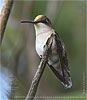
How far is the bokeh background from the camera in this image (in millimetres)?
2826

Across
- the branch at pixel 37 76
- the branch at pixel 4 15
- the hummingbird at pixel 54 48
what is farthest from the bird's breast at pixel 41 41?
the branch at pixel 4 15

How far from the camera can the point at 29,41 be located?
124 inches

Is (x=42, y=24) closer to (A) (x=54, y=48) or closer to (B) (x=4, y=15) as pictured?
(A) (x=54, y=48)

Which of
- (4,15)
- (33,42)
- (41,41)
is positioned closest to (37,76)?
(4,15)

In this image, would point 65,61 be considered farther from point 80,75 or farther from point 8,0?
point 80,75

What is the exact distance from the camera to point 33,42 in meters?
3.17

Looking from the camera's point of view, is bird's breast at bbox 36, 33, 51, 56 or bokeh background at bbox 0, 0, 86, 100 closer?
bird's breast at bbox 36, 33, 51, 56

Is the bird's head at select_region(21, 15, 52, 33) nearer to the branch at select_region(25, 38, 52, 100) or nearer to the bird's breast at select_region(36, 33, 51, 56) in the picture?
the bird's breast at select_region(36, 33, 51, 56)

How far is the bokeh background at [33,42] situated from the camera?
2826 mm

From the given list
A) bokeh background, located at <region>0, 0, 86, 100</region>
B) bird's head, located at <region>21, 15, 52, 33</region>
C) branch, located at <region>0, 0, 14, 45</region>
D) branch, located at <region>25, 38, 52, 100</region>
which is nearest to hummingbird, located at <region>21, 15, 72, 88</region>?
bird's head, located at <region>21, 15, 52, 33</region>

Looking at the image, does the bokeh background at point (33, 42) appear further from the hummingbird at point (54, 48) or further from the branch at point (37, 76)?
the branch at point (37, 76)

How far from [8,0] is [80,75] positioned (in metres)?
1.91

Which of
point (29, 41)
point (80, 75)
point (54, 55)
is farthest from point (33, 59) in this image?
point (54, 55)

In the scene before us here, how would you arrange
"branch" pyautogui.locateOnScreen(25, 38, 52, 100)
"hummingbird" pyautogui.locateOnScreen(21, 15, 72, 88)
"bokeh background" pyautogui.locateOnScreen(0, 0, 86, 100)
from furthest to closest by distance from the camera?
"bokeh background" pyautogui.locateOnScreen(0, 0, 86, 100), "hummingbird" pyautogui.locateOnScreen(21, 15, 72, 88), "branch" pyautogui.locateOnScreen(25, 38, 52, 100)
